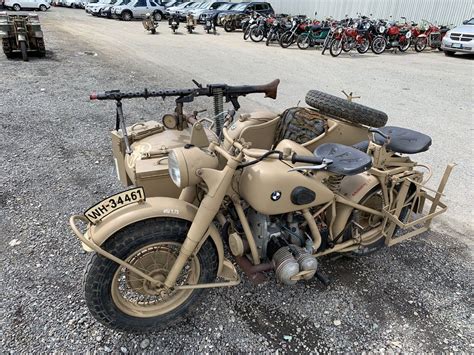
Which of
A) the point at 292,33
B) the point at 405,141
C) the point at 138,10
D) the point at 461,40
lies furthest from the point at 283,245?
the point at 138,10

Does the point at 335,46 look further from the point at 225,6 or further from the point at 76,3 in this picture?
the point at 76,3

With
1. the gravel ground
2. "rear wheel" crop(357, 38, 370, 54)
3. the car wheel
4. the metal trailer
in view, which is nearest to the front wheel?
"rear wheel" crop(357, 38, 370, 54)

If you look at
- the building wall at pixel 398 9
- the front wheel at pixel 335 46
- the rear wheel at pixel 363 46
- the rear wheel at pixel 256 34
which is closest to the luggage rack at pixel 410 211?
the front wheel at pixel 335 46

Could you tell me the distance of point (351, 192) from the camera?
2746 millimetres

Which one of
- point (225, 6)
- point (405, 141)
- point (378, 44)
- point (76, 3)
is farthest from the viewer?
point (76, 3)

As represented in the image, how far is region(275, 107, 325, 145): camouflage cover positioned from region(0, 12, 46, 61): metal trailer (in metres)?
9.69

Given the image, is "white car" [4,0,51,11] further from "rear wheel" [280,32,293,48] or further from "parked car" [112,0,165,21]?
"rear wheel" [280,32,293,48]

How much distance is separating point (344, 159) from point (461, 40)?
1457cm

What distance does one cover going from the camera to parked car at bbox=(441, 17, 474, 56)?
1331cm

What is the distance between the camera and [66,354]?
7.20 ft

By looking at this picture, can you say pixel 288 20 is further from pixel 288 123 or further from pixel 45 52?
pixel 288 123

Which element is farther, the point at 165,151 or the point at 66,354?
the point at 165,151

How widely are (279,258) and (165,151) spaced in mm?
1105

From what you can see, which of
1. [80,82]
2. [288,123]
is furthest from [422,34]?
[288,123]
